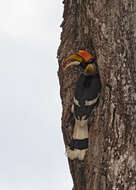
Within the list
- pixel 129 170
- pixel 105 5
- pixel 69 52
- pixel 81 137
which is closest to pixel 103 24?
pixel 105 5

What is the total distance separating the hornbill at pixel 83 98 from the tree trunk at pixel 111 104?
8 centimetres

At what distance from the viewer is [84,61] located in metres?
3.91

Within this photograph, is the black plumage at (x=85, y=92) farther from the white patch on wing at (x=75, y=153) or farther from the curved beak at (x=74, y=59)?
the white patch on wing at (x=75, y=153)

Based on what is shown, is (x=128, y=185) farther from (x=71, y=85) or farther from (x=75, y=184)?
(x=71, y=85)

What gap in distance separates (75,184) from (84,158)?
11.2 inches

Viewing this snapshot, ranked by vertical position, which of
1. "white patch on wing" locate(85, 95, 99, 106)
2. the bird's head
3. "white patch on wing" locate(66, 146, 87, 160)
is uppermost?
the bird's head

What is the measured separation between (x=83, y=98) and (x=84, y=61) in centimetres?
30

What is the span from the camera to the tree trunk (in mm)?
3447

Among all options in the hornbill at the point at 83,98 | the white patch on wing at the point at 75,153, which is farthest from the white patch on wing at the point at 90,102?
the white patch on wing at the point at 75,153

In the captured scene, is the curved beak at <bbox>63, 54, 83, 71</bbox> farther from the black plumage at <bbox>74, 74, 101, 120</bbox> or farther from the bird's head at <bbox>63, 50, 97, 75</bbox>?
the black plumage at <bbox>74, 74, 101, 120</bbox>

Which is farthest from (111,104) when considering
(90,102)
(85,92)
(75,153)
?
(75,153)

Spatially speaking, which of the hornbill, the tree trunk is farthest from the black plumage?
the tree trunk

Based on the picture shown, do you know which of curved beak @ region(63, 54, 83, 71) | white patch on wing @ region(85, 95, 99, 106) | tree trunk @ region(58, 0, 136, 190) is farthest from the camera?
curved beak @ region(63, 54, 83, 71)

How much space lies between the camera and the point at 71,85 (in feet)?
13.7
